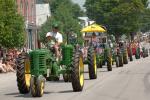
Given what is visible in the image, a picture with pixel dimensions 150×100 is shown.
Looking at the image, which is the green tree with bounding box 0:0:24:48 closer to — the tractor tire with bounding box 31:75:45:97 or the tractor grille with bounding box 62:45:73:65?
the tractor grille with bounding box 62:45:73:65

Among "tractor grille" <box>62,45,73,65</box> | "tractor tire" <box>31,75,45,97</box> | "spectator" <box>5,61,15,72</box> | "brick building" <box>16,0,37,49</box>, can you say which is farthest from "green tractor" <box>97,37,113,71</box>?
"brick building" <box>16,0,37,49</box>

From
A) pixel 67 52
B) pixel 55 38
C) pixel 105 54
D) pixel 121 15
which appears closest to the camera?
pixel 55 38

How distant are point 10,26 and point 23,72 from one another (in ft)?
75.8

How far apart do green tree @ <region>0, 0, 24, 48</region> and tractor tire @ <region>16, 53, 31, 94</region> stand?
67.3ft

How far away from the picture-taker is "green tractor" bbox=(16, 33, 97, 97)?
1547 centimetres

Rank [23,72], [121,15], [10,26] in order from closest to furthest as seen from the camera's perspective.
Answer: [23,72]
[10,26]
[121,15]

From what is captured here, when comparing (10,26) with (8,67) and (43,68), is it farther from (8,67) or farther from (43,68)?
(43,68)

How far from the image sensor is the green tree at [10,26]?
37969 millimetres

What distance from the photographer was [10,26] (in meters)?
39.2

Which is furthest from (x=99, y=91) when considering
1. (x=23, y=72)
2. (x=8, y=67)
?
(x=8, y=67)

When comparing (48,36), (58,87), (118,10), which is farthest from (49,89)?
(118,10)

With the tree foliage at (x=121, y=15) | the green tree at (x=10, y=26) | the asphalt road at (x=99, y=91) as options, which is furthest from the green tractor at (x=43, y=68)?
the tree foliage at (x=121, y=15)

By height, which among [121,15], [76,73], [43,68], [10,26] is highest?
[121,15]

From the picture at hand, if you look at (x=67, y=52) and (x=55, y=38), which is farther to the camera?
(x=67, y=52)
